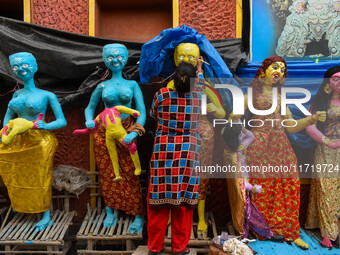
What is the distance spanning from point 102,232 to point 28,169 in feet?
3.43

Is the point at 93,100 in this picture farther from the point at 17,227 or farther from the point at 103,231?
the point at 17,227

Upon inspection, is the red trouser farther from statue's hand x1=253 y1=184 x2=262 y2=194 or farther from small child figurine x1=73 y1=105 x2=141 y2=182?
statue's hand x1=253 y1=184 x2=262 y2=194

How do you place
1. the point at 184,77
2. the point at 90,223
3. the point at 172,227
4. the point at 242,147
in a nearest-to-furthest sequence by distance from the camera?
1. the point at 184,77
2. the point at 172,227
3. the point at 242,147
4. the point at 90,223

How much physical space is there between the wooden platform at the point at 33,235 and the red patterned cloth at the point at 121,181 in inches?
23.8

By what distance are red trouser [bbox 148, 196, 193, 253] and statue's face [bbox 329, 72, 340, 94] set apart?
1.94 meters

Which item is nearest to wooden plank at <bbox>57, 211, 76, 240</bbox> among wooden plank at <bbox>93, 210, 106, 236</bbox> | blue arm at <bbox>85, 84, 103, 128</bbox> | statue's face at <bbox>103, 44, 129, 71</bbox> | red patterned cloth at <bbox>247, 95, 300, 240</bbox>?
wooden plank at <bbox>93, 210, 106, 236</bbox>

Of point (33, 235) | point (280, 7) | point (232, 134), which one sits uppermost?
point (280, 7)

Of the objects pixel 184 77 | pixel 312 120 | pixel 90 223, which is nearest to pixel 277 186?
Result: pixel 312 120

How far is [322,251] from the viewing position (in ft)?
9.36

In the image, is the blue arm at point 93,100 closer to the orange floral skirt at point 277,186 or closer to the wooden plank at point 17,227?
the wooden plank at point 17,227

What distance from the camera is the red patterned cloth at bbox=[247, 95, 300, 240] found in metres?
3.02

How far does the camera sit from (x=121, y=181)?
3.19m

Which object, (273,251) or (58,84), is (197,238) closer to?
(273,251)

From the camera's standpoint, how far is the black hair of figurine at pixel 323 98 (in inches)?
120
